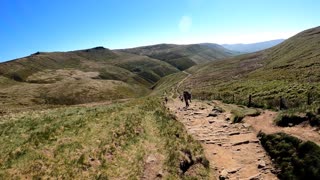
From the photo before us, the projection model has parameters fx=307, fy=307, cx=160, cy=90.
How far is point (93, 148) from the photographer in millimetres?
19688

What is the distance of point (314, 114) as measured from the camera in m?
25.7

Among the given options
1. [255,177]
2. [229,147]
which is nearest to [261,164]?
[255,177]

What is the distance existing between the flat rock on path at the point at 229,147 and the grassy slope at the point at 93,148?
52.9 inches

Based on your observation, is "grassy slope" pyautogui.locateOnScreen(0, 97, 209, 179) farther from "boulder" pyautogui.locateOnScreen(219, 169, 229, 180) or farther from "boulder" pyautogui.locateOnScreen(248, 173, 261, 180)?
"boulder" pyautogui.locateOnScreen(248, 173, 261, 180)

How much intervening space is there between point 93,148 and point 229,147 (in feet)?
36.4

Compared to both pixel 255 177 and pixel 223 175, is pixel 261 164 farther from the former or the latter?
pixel 223 175

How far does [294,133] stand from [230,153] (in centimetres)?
528

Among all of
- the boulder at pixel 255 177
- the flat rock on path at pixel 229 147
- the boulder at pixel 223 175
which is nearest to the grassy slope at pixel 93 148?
the boulder at pixel 223 175

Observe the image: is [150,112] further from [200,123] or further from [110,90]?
[110,90]

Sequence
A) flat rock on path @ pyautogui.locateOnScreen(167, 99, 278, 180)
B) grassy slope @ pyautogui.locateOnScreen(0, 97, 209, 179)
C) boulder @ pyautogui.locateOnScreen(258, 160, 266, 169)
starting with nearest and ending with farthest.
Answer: grassy slope @ pyautogui.locateOnScreen(0, 97, 209, 179) → flat rock on path @ pyautogui.locateOnScreen(167, 99, 278, 180) → boulder @ pyautogui.locateOnScreen(258, 160, 266, 169)

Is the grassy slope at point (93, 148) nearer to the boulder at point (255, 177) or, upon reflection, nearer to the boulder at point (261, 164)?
the boulder at point (255, 177)

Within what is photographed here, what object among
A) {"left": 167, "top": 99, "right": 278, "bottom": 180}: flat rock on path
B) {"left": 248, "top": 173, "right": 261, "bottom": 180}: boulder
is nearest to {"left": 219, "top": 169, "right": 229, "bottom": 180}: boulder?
{"left": 167, "top": 99, "right": 278, "bottom": 180}: flat rock on path

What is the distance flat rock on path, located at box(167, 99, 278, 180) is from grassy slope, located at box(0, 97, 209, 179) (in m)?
1.34

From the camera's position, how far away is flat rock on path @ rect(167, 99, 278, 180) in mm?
19797
